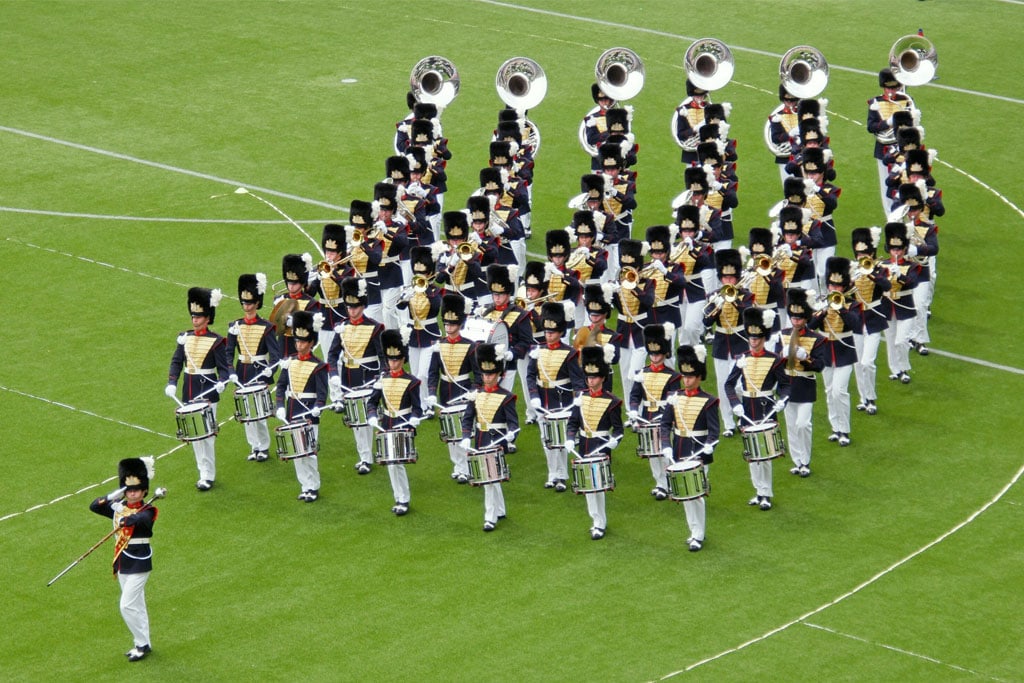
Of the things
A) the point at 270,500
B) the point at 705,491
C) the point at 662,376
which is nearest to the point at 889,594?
the point at 705,491

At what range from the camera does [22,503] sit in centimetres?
1969

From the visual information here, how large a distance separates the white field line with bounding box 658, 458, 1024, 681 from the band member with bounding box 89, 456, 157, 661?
190 inches

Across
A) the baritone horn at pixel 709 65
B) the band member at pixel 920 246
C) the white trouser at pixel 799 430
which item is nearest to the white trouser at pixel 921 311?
the band member at pixel 920 246

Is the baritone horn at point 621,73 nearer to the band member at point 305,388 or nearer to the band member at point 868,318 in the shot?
the band member at point 868,318

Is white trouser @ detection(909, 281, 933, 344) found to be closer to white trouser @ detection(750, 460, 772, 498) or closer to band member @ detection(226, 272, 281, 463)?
white trouser @ detection(750, 460, 772, 498)

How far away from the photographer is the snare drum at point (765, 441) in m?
18.4

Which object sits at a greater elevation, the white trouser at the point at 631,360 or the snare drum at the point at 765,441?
the white trouser at the point at 631,360

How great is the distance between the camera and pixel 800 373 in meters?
19.4

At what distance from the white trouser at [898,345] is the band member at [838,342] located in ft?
3.90

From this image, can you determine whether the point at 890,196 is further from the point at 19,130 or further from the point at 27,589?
the point at 19,130

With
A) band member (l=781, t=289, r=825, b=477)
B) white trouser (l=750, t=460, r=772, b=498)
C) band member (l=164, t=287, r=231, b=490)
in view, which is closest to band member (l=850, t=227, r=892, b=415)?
band member (l=781, t=289, r=825, b=477)

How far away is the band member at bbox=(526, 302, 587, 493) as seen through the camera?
757 inches

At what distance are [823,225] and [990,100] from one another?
404 inches

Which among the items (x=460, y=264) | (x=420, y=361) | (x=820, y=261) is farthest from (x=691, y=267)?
(x=420, y=361)
